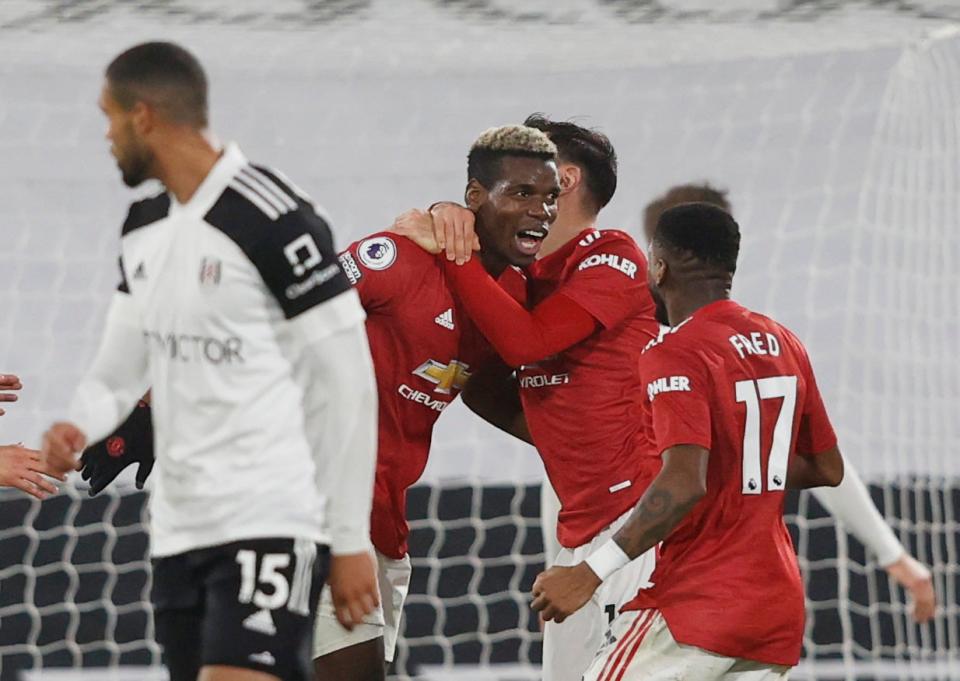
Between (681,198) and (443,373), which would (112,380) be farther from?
(681,198)

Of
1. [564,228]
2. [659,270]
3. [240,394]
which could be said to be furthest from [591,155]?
[240,394]

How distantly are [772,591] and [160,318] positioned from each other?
164 cm

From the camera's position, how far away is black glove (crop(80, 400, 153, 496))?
3.79m

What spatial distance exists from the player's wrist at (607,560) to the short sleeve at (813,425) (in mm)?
660

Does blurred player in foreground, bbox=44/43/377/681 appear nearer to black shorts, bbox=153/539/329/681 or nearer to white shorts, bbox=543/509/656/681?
black shorts, bbox=153/539/329/681

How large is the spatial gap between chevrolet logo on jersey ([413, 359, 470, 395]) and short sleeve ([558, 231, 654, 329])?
0.38 meters

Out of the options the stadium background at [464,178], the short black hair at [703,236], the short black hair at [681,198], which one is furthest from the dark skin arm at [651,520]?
the stadium background at [464,178]

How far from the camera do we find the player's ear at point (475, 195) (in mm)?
4500

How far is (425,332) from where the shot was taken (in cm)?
431

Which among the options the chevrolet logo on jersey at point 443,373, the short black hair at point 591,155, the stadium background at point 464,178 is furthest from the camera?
the stadium background at point 464,178

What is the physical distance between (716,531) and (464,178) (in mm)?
4123

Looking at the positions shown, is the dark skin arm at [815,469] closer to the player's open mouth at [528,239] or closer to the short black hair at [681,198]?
the player's open mouth at [528,239]

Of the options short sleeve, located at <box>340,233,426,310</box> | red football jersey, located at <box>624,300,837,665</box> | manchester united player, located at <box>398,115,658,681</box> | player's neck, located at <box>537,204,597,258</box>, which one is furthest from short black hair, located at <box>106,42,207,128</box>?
player's neck, located at <box>537,204,597,258</box>

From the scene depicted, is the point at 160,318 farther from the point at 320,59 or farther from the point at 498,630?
the point at 498,630
